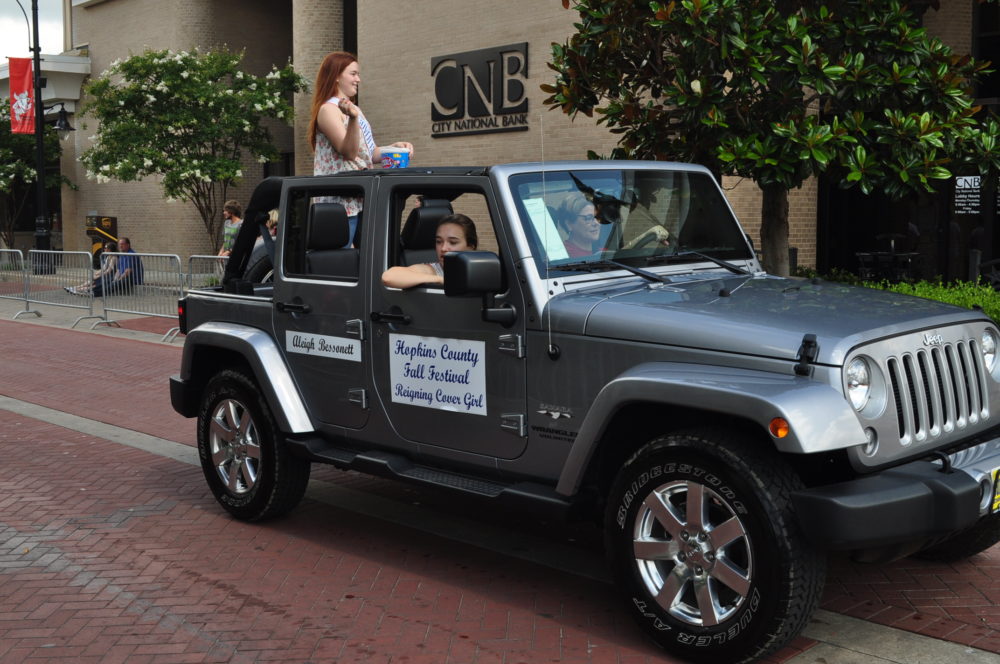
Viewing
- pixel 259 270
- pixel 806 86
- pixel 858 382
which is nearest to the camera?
pixel 858 382

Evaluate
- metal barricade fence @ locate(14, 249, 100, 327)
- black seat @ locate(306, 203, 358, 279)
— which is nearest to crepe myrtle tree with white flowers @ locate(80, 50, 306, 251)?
metal barricade fence @ locate(14, 249, 100, 327)

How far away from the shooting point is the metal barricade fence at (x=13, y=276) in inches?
770

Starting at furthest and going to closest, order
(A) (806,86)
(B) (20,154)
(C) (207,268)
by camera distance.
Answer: (B) (20,154) → (C) (207,268) → (A) (806,86)

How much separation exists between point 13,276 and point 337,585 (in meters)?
16.6

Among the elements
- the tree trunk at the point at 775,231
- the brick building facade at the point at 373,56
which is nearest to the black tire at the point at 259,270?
the tree trunk at the point at 775,231

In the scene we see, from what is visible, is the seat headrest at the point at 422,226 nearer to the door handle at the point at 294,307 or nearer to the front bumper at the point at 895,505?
the door handle at the point at 294,307

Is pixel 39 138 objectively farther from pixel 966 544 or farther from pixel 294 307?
pixel 966 544

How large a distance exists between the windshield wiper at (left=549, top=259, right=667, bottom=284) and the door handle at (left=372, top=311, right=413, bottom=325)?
0.86 metres

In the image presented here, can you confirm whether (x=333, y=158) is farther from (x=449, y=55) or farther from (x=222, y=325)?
(x=449, y=55)

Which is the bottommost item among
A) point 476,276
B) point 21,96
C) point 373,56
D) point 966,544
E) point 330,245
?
point 966,544

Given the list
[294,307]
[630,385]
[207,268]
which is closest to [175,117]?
[207,268]

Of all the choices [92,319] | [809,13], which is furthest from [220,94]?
[809,13]

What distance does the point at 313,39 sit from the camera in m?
25.5

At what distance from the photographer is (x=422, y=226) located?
218 inches
